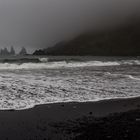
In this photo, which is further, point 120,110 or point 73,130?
point 120,110

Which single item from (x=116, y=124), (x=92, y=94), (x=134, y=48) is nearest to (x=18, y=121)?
(x=116, y=124)

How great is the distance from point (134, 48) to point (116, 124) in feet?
455

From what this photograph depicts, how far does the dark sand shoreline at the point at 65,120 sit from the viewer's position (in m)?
6.80

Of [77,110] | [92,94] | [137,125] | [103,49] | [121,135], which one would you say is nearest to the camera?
[121,135]

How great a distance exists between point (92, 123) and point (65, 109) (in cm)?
207

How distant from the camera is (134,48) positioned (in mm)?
141125

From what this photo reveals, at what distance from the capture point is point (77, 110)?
31.3 feet

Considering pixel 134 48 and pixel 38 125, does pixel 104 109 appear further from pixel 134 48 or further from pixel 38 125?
pixel 134 48

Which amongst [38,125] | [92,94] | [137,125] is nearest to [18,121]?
[38,125]

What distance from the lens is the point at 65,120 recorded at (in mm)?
8242

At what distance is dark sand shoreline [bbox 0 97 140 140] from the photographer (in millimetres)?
6801

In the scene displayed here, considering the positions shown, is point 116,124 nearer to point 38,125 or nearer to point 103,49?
point 38,125

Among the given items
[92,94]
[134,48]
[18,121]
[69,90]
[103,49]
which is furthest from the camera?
[103,49]

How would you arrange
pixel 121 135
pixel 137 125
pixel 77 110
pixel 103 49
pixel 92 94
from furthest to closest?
pixel 103 49
pixel 92 94
pixel 77 110
pixel 137 125
pixel 121 135
